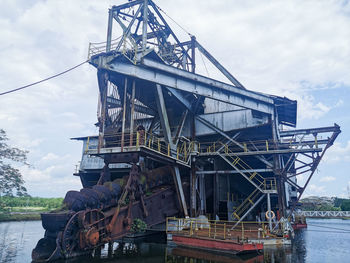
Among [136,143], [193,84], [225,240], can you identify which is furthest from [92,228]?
[193,84]

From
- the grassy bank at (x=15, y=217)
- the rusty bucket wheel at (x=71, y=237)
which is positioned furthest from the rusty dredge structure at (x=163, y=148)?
the grassy bank at (x=15, y=217)

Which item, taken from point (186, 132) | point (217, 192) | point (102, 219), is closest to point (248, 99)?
point (186, 132)

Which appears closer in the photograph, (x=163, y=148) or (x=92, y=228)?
(x=92, y=228)

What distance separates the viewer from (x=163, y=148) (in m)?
16.6

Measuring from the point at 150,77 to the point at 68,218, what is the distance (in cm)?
914

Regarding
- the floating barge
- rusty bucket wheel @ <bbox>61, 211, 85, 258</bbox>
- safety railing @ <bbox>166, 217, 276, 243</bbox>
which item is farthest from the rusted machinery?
the floating barge

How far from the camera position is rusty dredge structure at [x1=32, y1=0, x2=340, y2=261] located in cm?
1167

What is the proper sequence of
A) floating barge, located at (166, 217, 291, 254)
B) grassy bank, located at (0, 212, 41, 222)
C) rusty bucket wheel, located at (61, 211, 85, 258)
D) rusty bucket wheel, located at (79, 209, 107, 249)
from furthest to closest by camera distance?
1. grassy bank, located at (0, 212, 41, 222)
2. floating barge, located at (166, 217, 291, 254)
3. rusty bucket wheel, located at (79, 209, 107, 249)
4. rusty bucket wheel, located at (61, 211, 85, 258)

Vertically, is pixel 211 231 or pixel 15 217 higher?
pixel 211 231

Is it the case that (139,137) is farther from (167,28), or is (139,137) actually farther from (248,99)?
(167,28)

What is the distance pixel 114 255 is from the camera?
40.8 feet

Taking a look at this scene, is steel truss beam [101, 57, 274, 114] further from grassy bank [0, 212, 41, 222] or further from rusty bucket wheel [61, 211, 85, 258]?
grassy bank [0, 212, 41, 222]

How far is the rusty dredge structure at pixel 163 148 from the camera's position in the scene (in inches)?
460

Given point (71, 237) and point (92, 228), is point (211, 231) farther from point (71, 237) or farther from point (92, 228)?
point (71, 237)
